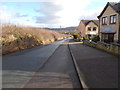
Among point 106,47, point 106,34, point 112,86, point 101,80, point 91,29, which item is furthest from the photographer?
point 91,29

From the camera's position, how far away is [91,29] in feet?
199

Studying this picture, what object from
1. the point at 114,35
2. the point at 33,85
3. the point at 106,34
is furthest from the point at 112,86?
the point at 106,34

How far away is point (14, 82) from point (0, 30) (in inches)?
512

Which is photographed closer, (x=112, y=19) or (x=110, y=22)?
(x=112, y=19)

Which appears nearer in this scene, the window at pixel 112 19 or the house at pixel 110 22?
the house at pixel 110 22

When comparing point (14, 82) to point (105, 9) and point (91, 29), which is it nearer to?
point (105, 9)

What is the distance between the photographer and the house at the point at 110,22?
23672mm

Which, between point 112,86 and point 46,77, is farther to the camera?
point 46,77

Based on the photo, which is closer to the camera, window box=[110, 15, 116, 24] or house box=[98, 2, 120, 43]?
house box=[98, 2, 120, 43]

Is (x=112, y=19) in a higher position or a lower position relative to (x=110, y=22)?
higher

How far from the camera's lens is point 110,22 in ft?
84.5

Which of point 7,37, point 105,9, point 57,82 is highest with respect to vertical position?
point 105,9

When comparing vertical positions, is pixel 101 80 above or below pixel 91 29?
below

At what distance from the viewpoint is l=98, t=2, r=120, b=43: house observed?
77.7ft
